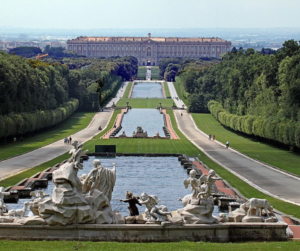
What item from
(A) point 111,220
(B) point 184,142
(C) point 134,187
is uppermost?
(A) point 111,220

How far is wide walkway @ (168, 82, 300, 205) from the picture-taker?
4050cm

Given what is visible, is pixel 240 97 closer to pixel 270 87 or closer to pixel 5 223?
pixel 270 87

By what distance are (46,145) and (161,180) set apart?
97.7ft

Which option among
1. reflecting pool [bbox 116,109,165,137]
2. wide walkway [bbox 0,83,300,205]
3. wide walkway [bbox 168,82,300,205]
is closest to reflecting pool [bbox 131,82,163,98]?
reflecting pool [bbox 116,109,165,137]

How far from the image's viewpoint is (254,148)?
7256cm

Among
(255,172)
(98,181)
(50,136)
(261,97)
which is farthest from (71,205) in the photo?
(261,97)

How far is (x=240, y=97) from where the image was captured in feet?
332

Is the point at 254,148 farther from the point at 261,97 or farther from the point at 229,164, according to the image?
the point at 229,164

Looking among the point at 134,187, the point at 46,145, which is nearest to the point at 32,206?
the point at 134,187

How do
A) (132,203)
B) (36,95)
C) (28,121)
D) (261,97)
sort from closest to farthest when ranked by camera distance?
(132,203)
(28,121)
(261,97)
(36,95)

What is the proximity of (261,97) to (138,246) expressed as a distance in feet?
218

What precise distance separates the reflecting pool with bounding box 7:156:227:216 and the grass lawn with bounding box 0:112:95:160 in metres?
9.26

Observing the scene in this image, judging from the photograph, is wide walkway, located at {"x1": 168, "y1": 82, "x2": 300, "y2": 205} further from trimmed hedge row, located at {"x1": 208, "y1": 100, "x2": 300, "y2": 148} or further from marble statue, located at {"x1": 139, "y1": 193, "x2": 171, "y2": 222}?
marble statue, located at {"x1": 139, "y1": 193, "x2": 171, "y2": 222}

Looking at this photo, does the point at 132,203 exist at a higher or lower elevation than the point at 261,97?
higher
